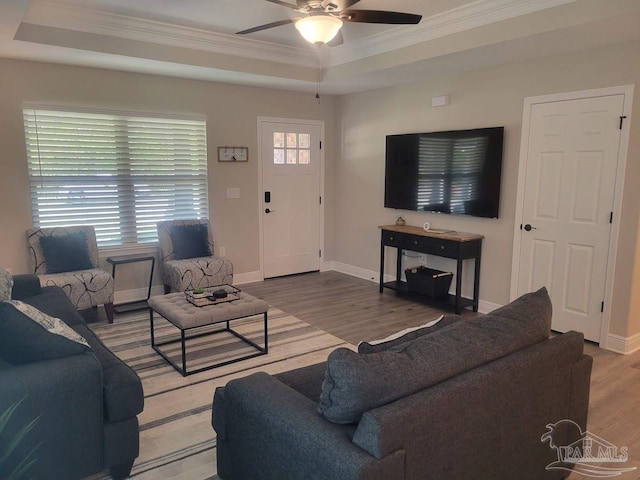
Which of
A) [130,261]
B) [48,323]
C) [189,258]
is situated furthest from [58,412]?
[189,258]

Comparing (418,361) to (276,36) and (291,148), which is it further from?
(291,148)

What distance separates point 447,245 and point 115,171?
11.7 feet

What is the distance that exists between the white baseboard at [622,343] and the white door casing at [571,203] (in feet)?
0.29

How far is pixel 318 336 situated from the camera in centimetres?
412

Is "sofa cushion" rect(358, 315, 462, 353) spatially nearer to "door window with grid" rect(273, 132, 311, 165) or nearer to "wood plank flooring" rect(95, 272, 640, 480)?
"wood plank flooring" rect(95, 272, 640, 480)

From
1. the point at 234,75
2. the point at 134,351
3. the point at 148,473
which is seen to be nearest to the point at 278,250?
the point at 234,75

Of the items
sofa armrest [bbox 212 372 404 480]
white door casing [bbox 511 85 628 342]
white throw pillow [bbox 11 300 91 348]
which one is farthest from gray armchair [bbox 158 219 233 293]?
white door casing [bbox 511 85 628 342]

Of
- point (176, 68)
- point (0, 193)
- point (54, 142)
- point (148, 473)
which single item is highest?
point (176, 68)

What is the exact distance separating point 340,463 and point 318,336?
8.99 feet

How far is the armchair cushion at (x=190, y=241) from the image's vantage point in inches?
201

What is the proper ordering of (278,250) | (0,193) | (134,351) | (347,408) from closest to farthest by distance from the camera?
1. (347,408)
2. (134,351)
3. (0,193)
4. (278,250)

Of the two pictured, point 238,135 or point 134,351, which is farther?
point 238,135

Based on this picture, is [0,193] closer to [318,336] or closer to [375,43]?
[318,336]

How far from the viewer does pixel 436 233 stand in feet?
16.1
